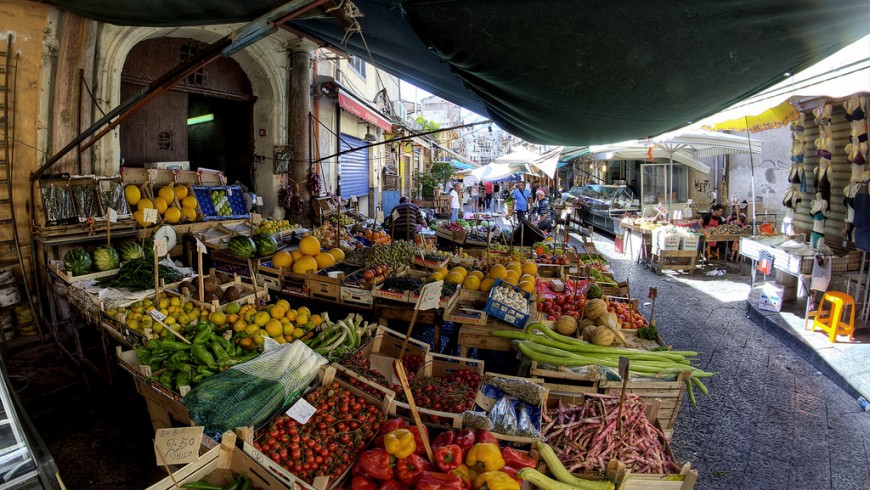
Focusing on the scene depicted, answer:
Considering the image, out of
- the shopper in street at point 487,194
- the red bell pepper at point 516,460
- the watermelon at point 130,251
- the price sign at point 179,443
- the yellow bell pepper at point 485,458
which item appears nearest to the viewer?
the price sign at point 179,443

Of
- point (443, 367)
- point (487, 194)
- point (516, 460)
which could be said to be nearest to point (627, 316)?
point (443, 367)

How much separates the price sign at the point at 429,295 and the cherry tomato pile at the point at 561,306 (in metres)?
1.80

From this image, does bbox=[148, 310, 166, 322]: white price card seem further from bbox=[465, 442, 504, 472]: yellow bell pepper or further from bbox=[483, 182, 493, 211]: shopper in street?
bbox=[483, 182, 493, 211]: shopper in street

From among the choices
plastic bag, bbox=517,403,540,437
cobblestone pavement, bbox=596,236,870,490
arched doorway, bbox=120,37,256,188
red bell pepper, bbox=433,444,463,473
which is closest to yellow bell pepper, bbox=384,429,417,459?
red bell pepper, bbox=433,444,463,473

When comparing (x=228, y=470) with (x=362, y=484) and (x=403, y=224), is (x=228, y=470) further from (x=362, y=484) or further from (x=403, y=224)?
(x=403, y=224)

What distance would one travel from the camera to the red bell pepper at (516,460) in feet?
8.54

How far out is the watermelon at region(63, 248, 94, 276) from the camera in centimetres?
503

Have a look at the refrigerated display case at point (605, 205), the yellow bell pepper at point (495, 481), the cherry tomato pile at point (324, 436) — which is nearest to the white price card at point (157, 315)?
the cherry tomato pile at point (324, 436)

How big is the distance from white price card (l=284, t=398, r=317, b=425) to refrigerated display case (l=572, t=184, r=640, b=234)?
43.9 feet

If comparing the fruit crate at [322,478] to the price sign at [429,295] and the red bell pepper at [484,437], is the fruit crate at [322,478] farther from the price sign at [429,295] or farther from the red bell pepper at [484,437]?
the price sign at [429,295]

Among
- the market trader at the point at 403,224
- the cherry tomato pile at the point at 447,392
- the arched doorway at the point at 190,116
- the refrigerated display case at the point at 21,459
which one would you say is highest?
the arched doorway at the point at 190,116

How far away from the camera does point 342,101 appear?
11047 millimetres

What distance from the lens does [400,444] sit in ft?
8.23

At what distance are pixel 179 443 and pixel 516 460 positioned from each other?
5.73ft
